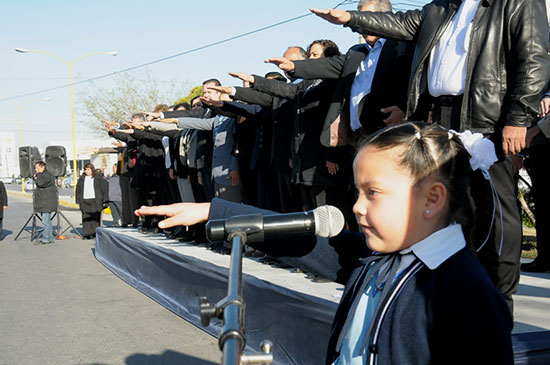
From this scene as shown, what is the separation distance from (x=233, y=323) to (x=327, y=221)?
2.50 ft

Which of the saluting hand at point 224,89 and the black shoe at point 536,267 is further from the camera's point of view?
the saluting hand at point 224,89

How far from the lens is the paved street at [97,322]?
4.63 meters

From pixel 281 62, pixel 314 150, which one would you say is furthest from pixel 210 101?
pixel 281 62

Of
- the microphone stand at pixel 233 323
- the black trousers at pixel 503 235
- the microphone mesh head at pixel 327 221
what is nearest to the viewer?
the microphone stand at pixel 233 323

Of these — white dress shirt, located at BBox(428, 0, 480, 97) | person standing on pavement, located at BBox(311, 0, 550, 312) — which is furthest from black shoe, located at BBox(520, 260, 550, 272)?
white dress shirt, located at BBox(428, 0, 480, 97)

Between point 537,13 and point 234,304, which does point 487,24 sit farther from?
point 234,304

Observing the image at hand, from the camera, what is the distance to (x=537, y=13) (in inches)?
125

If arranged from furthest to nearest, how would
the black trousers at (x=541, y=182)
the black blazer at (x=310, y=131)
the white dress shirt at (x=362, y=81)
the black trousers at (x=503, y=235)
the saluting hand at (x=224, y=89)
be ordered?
1. the saluting hand at (x=224, y=89)
2. the black blazer at (x=310, y=131)
3. the black trousers at (x=541, y=182)
4. the white dress shirt at (x=362, y=81)
5. the black trousers at (x=503, y=235)

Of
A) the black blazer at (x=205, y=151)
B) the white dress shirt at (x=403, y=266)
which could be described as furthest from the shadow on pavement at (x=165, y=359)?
the black blazer at (x=205, y=151)

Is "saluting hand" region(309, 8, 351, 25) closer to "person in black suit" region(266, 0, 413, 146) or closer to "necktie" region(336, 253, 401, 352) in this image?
"person in black suit" region(266, 0, 413, 146)

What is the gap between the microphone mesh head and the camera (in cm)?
161

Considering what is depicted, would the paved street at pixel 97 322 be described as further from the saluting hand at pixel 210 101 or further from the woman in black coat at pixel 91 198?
the woman in black coat at pixel 91 198

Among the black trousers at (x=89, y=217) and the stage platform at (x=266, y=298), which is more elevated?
the stage platform at (x=266, y=298)

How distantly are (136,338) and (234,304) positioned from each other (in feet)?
15.3
